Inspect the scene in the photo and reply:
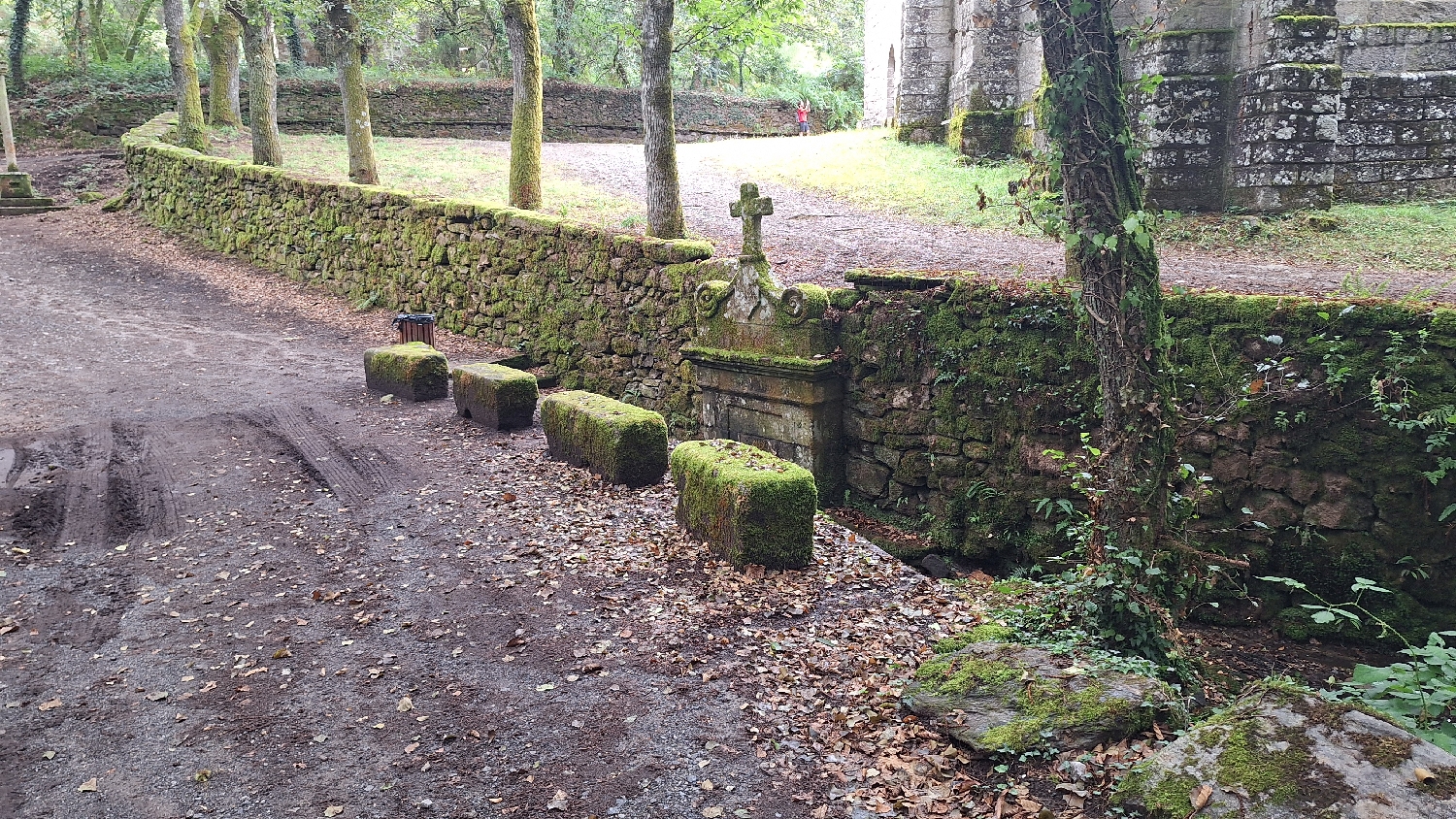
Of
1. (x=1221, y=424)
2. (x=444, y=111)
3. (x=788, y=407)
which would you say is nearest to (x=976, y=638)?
(x=1221, y=424)

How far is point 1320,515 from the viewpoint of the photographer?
6133mm

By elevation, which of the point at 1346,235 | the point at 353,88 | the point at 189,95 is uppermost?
the point at 189,95

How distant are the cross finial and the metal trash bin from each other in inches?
191

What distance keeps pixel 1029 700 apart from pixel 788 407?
15.5ft

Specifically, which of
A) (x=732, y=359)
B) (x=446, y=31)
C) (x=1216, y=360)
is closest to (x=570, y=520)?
(x=732, y=359)

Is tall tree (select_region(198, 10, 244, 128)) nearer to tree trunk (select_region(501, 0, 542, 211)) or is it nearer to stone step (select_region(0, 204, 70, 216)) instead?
stone step (select_region(0, 204, 70, 216))

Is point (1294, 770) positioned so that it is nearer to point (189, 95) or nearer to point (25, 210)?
point (189, 95)

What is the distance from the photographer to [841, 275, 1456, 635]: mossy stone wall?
5.83 m

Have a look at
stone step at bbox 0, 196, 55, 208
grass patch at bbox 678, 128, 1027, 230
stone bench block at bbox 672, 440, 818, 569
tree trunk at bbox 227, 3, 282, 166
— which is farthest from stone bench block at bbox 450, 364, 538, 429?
stone step at bbox 0, 196, 55, 208

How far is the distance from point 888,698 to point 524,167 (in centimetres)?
1047

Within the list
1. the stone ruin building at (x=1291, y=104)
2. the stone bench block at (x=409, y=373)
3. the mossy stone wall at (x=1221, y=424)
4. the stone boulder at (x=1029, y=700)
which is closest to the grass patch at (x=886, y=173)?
the stone ruin building at (x=1291, y=104)

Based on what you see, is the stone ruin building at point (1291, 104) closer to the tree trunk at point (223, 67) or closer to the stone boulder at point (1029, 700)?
the stone boulder at point (1029, 700)

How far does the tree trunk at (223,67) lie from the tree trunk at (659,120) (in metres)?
12.3

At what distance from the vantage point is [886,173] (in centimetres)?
1645
